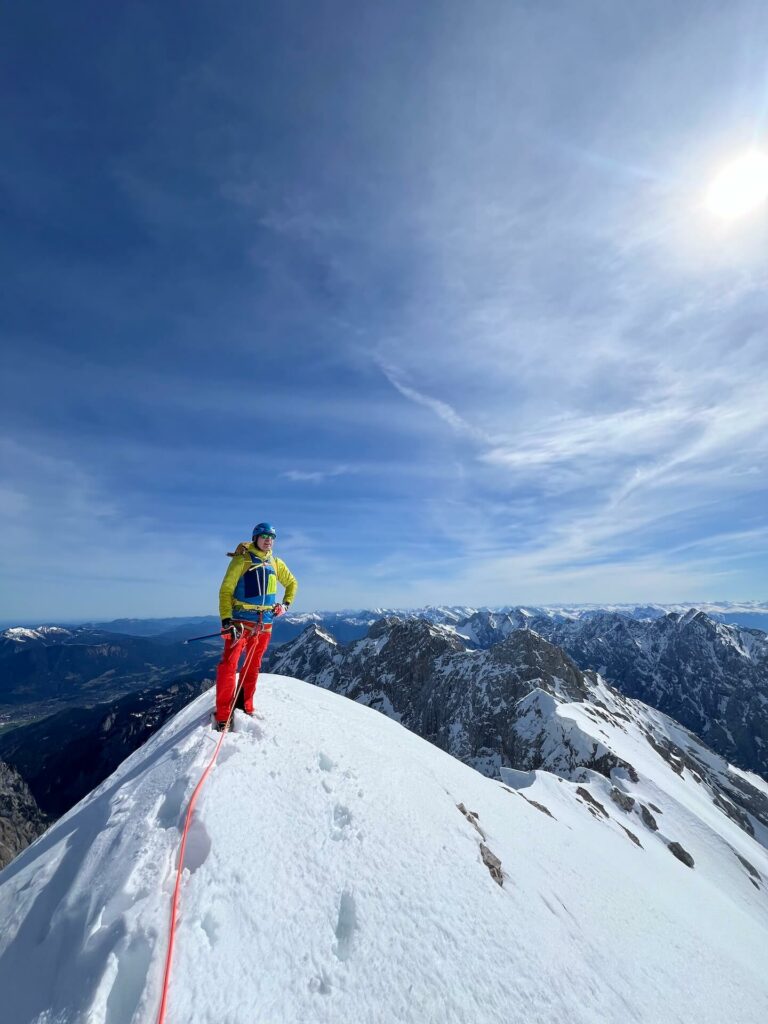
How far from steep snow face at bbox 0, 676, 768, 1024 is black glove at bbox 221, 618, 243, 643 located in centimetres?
212

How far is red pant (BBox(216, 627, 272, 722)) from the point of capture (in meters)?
11.1

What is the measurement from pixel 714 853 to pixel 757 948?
32.2m

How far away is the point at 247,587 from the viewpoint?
12.0m

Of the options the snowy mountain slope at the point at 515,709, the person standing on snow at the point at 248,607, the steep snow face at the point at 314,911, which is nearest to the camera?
the steep snow face at the point at 314,911

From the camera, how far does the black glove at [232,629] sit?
11256 millimetres

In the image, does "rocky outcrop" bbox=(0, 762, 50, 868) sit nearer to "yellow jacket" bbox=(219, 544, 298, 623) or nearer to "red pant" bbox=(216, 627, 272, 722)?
"red pant" bbox=(216, 627, 272, 722)

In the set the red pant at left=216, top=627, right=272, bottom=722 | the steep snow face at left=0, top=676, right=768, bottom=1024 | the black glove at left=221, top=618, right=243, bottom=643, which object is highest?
the black glove at left=221, top=618, right=243, bottom=643

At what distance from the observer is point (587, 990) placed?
788cm

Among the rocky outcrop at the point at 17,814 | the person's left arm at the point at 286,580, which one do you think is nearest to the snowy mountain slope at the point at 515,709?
the person's left arm at the point at 286,580

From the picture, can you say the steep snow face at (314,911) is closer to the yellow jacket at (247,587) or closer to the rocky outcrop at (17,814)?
the yellow jacket at (247,587)

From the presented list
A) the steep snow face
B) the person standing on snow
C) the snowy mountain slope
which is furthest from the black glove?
the snowy mountain slope

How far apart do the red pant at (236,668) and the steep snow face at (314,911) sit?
2.06 feet

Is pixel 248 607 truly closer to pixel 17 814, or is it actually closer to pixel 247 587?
pixel 247 587

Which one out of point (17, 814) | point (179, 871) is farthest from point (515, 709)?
point (17, 814)
